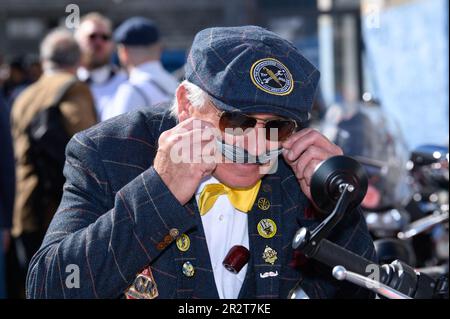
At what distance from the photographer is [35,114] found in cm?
573

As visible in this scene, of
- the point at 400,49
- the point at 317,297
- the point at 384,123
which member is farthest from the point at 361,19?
the point at 317,297

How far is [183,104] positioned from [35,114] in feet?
11.6

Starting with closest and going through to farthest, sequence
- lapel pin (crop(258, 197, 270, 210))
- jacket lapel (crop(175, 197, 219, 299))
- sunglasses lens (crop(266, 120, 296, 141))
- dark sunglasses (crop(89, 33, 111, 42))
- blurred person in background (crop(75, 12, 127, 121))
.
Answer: sunglasses lens (crop(266, 120, 296, 141))
jacket lapel (crop(175, 197, 219, 299))
lapel pin (crop(258, 197, 270, 210))
blurred person in background (crop(75, 12, 127, 121))
dark sunglasses (crop(89, 33, 111, 42))

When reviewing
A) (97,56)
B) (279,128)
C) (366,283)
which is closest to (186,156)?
(279,128)

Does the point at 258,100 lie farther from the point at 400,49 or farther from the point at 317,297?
the point at 400,49

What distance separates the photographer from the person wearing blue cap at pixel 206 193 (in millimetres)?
2162

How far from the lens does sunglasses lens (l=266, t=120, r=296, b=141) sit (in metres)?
2.24

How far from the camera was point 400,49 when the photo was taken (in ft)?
26.0

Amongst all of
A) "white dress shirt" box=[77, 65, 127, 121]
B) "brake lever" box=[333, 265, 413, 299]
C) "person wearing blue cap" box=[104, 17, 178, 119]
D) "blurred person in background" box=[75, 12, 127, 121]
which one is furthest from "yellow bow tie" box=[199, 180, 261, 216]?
"blurred person in background" box=[75, 12, 127, 121]

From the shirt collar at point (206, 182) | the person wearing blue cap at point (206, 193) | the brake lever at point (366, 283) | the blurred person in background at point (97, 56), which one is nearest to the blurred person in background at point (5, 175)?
the blurred person in background at point (97, 56)

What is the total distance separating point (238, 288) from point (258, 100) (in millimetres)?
561

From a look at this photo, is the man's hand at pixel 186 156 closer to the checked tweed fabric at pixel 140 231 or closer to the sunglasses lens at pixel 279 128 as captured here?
the checked tweed fabric at pixel 140 231

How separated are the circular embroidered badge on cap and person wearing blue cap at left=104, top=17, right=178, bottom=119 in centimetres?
290

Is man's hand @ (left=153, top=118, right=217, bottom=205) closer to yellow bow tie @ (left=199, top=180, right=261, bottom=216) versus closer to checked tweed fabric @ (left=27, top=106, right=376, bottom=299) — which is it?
checked tweed fabric @ (left=27, top=106, right=376, bottom=299)
